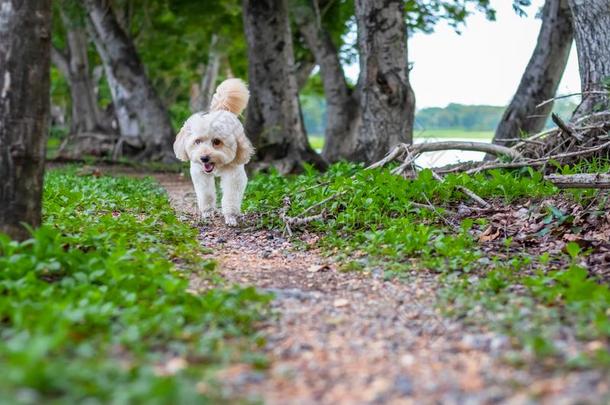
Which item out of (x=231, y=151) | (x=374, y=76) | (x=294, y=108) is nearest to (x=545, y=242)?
(x=231, y=151)

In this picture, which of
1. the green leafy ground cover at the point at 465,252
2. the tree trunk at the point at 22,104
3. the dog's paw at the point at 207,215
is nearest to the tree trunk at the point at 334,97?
the green leafy ground cover at the point at 465,252

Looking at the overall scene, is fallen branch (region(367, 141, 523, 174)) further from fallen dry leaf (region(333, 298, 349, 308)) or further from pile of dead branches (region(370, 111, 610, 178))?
fallen dry leaf (region(333, 298, 349, 308))

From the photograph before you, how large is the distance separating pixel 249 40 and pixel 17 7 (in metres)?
9.08

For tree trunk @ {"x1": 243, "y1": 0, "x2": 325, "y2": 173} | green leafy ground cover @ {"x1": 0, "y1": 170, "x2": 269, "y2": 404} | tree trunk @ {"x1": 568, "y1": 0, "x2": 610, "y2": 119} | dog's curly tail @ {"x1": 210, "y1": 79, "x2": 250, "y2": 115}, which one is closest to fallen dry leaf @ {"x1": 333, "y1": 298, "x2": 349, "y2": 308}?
green leafy ground cover @ {"x1": 0, "y1": 170, "x2": 269, "y2": 404}

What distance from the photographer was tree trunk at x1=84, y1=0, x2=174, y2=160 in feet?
55.9

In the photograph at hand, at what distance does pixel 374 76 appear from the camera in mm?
10320

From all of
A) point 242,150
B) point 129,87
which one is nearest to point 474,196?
point 242,150

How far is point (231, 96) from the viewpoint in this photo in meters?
7.76

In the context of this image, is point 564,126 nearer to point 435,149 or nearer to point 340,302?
point 435,149

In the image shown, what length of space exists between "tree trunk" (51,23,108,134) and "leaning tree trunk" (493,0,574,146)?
49.0ft

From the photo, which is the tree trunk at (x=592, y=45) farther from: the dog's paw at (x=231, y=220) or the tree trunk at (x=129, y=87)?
the tree trunk at (x=129, y=87)

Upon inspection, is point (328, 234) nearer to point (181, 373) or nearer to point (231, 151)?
point (231, 151)

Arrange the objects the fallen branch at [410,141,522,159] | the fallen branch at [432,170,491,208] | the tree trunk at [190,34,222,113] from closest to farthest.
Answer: the fallen branch at [432,170,491,208] < the fallen branch at [410,141,522,159] < the tree trunk at [190,34,222,113]

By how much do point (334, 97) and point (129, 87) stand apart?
506cm
